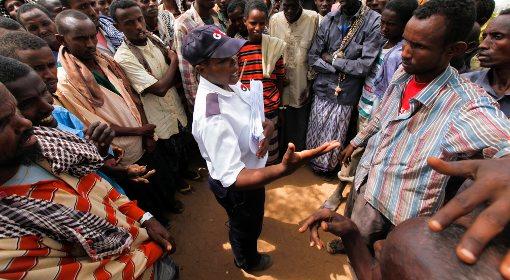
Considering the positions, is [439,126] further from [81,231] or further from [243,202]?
[81,231]

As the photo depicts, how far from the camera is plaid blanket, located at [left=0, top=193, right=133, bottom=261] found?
3.73ft

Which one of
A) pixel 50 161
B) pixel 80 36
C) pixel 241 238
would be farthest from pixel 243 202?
pixel 80 36

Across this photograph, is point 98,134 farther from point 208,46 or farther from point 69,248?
point 208,46

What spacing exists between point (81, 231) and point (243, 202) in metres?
1.09

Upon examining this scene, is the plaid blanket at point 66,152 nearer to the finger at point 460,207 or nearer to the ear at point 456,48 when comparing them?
the finger at point 460,207

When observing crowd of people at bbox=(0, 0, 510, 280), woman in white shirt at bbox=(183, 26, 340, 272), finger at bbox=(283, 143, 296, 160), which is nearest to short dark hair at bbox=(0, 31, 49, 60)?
crowd of people at bbox=(0, 0, 510, 280)

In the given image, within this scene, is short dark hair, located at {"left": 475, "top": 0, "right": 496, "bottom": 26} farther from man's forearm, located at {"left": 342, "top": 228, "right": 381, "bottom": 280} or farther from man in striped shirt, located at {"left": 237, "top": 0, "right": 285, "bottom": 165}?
man's forearm, located at {"left": 342, "top": 228, "right": 381, "bottom": 280}

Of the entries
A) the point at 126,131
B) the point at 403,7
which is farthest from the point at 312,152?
the point at 403,7

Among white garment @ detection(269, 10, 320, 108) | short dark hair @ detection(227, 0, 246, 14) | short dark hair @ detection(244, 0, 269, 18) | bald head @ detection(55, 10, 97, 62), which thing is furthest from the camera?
white garment @ detection(269, 10, 320, 108)

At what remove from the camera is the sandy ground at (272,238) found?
282cm

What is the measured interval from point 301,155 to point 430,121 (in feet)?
2.54

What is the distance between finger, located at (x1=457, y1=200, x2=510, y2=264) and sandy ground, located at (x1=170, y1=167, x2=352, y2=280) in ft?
7.72

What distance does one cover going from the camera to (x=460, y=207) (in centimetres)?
68

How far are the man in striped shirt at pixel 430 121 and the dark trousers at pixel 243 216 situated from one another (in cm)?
85
